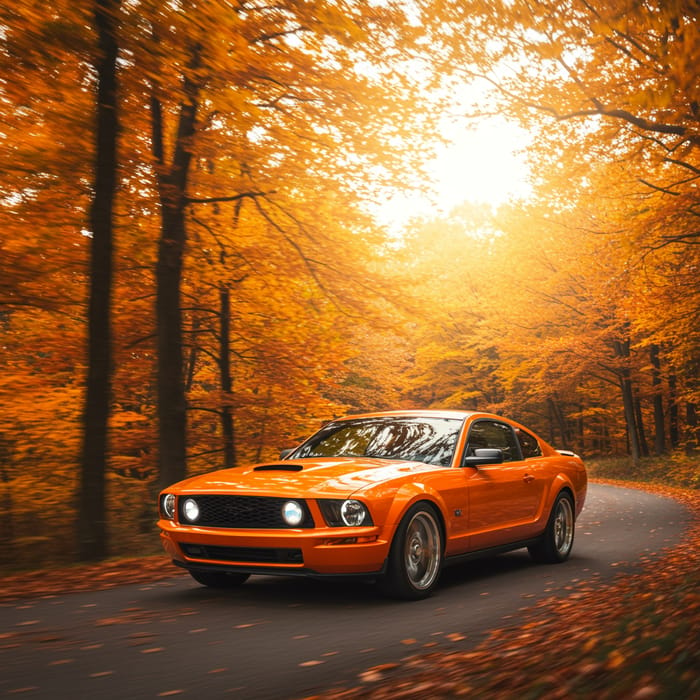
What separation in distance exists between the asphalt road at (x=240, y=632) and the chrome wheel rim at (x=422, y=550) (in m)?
0.21

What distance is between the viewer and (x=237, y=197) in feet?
42.8

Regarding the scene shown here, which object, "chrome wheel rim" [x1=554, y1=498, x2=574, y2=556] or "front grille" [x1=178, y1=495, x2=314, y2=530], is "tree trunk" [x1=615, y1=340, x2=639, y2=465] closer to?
"chrome wheel rim" [x1=554, y1=498, x2=574, y2=556]

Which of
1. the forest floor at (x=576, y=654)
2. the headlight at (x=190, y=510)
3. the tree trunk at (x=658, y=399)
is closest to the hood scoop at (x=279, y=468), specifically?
the headlight at (x=190, y=510)

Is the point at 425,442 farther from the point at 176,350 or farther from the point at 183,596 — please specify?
the point at 176,350

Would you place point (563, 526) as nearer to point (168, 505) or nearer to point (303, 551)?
point (303, 551)

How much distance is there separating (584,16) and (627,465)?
28558 millimetres

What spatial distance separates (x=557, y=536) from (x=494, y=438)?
1737mm

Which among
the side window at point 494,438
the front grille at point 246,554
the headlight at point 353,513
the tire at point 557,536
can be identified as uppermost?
the side window at point 494,438

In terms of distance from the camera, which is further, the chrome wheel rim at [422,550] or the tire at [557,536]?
the tire at [557,536]

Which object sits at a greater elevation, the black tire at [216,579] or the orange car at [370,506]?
the orange car at [370,506]

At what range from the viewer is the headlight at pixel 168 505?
716cm

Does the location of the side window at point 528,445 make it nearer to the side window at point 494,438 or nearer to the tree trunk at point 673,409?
the side window at point 494,438

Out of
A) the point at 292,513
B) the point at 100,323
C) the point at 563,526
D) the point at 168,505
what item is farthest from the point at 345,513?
the point at 100,323

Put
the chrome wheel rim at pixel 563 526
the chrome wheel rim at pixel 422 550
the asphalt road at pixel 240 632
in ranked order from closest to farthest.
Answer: the asphalt road at pixel 240 632, the chrome wheel rim at pixel 422 550, the chrome wheel rim at pixel 563 526
